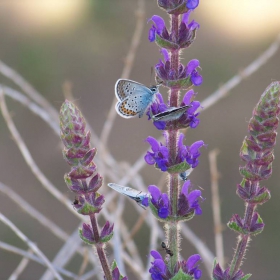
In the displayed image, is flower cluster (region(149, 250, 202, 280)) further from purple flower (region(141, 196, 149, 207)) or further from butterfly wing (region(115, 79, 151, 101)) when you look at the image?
butterfly wing (region(115, 79, 151, 101))

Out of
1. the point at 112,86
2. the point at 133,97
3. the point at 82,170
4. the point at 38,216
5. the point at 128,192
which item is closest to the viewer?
the point at 82,170

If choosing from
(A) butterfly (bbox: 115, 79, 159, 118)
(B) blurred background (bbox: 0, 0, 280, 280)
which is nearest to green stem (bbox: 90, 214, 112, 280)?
(A) butterfly (bbox: 115, 79, 159, 118)

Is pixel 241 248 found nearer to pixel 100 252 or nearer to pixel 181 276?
pixel 181 276

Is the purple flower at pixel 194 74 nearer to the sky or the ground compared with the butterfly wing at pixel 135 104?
nearer to the sky

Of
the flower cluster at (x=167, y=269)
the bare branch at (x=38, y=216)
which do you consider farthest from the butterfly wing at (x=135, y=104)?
the bare branch at (x=38, y=216)

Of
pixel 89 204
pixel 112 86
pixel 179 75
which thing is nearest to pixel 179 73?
pixel 179 75

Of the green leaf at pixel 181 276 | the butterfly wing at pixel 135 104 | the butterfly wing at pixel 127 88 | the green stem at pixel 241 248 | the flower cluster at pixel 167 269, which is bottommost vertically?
the green leaf at pixel 181 276

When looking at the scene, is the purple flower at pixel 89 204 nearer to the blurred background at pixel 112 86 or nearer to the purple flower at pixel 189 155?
the purple flower at pixel 189 155
